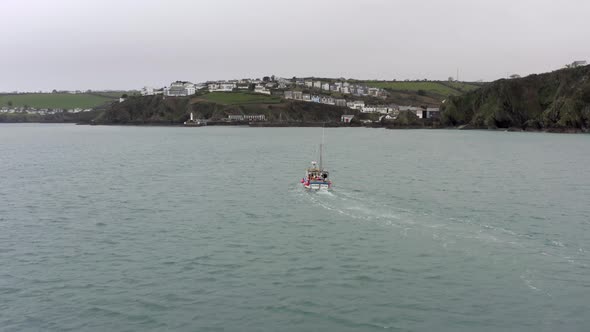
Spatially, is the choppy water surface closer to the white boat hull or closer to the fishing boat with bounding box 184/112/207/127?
the white boat hull

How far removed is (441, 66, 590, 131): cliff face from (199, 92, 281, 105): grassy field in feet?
235

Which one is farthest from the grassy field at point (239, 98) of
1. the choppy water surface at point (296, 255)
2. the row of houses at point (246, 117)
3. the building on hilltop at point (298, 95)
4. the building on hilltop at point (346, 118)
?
the choppy water surface at point (296, 255)

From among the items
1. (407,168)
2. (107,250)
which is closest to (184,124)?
(407,168)

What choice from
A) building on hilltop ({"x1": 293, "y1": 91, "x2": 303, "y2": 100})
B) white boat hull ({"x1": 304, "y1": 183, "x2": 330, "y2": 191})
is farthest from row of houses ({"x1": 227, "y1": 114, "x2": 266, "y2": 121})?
white boat hull ({"x1": 304, "y1": 183, "x2": 330, "y2": 191})

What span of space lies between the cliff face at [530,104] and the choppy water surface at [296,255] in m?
78.0

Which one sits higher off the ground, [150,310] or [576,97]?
[576,97]

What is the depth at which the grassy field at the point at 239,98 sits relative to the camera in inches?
7328

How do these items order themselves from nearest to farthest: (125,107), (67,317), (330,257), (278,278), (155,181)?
(67,317) → (278,278) → (330,257) → (155,181) → (125,107)

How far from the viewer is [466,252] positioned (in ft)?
66.6

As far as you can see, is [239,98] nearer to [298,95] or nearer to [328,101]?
[298,95]

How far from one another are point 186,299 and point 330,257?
6537 mm

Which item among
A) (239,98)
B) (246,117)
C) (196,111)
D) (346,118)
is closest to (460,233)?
(246,117)

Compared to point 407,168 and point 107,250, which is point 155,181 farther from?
point 407,168

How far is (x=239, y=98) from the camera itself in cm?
19100
